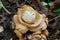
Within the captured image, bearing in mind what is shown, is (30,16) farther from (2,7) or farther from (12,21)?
(2,7)

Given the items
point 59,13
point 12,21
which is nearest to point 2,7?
point 12,21

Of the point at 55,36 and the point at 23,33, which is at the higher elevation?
the point at 23,33

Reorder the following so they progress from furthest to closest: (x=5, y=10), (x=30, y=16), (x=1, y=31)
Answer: (x=5, y=10)
(x=1, y=31)
(x=30, y=16)

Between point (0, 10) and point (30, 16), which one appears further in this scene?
point (0, 10)

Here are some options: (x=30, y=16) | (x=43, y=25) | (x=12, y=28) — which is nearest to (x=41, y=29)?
(x=43, y=25)

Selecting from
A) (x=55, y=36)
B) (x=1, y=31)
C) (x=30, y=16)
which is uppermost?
(x=30, y=16)

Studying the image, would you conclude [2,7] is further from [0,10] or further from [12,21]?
[12,21]

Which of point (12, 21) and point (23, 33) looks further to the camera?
point (12, 21)

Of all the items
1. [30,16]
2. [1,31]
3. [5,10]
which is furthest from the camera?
[5,10]

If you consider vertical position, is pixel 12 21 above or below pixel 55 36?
above
